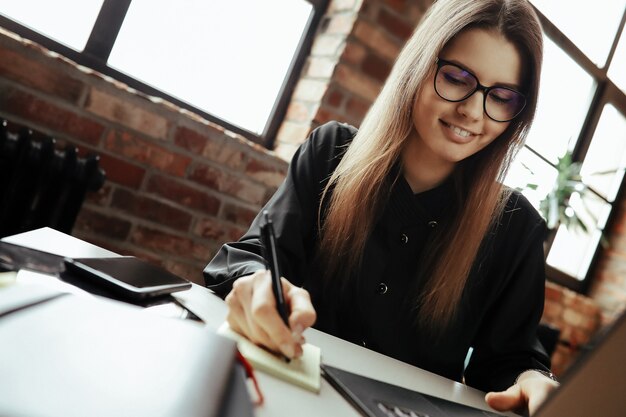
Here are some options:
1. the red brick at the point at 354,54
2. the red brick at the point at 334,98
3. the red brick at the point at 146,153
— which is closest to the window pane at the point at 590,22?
the red brick at the point at 354,54

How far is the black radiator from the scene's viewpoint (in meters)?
1.35

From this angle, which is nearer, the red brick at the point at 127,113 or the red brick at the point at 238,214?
the red brick at the point at 127,113

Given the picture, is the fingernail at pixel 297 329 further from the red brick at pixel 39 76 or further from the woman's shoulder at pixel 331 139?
the red brick at pixel 39 76

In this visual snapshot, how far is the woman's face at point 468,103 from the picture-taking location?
1.08 meters

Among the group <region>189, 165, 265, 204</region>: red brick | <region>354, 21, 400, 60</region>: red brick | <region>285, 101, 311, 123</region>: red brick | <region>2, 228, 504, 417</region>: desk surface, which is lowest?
<region>2, 228, 504, 417</region>: desk surface

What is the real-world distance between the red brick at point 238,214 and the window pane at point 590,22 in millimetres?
2631

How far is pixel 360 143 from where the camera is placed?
3.97ft

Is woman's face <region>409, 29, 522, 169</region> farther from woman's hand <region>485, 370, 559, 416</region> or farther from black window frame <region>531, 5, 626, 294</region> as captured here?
black window frame <region>531, 5, 626, 294</region>

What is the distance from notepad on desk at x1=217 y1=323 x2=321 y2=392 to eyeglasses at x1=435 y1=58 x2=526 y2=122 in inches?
28.0

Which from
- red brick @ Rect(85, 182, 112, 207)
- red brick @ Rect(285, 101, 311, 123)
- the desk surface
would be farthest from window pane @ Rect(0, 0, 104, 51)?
the desk surface

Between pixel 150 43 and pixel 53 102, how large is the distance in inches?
19.5

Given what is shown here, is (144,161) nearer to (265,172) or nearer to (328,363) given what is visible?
(265,172)

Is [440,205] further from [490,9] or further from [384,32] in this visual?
[384,32]

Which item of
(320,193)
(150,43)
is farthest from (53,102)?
(320,193)
